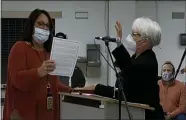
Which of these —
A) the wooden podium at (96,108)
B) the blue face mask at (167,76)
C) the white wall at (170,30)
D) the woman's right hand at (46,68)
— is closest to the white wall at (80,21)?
the white wall at (170,30)

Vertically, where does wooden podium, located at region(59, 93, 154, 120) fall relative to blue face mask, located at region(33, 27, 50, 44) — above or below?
below

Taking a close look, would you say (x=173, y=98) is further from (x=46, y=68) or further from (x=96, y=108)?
(x=46, y=68)

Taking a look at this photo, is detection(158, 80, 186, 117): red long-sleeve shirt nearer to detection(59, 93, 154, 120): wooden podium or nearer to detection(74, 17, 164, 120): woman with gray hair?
detection(74, 17, 164, 120): woman with gray hair

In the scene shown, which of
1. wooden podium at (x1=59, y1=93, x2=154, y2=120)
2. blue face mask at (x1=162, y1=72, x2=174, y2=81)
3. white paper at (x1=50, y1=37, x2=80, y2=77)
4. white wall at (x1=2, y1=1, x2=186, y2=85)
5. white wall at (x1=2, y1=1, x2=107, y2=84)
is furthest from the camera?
white wall at (x1=2, y1=1, x2=107, y2=84)

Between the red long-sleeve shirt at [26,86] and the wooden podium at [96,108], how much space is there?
147 mm

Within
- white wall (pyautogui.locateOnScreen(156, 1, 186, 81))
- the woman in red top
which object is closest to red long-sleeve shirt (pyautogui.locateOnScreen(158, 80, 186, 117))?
the woman in red top

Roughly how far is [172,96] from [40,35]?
97.0 inches

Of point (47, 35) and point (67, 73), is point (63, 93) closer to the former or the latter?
point (67, 73)

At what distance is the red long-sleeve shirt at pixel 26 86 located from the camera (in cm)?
197

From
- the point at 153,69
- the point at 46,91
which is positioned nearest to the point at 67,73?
the point at 46,91

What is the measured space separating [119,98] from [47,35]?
625mm

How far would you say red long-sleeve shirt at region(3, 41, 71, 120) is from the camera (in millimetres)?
1974

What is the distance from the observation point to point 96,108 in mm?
1906

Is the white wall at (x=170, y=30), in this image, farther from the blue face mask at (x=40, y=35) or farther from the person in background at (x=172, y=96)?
the blue face mask at (x=40, y=35)
